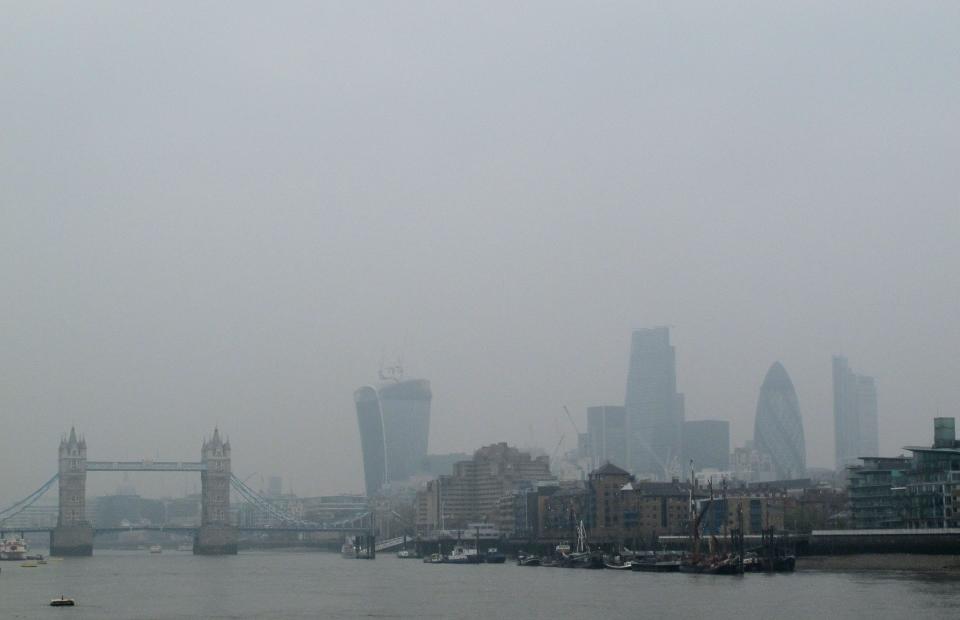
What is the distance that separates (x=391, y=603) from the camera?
278 feet

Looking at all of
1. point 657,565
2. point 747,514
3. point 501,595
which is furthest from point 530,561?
point 501,595

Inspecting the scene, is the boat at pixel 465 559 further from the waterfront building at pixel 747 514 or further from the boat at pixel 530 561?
the waterfront building at pixel 747 514

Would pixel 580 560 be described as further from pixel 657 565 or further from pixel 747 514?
pixel 747 514

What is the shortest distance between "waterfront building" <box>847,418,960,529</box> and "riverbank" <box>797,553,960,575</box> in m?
4.78

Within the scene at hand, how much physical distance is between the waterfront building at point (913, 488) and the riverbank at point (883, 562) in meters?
4.78

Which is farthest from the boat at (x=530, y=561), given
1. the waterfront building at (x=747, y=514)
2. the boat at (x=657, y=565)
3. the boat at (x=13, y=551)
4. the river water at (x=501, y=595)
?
the boat at (x=13, y=551)

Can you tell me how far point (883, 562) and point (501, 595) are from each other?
36.3 meters

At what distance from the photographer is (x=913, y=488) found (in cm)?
12231

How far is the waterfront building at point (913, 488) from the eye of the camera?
389ft

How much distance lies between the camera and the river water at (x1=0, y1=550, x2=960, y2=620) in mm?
73938

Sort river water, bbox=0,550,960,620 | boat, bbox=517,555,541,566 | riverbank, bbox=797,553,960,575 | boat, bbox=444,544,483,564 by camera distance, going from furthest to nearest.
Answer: boat, bbox=444,544,483,564, boat, bbox=517,555,541,566, riverbank, bbox=797,553,960,575, river water, bbox=0,550,960,620

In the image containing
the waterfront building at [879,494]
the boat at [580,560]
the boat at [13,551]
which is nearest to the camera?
the waterfront building at [879,494]

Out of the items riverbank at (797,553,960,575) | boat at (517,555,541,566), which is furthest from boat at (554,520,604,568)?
riverbank at (797,553,960,575)

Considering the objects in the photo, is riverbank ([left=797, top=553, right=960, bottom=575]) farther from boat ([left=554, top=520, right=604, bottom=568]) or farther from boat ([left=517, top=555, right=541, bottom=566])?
boat ([left=517, top=555, right=541, bottom=566])
